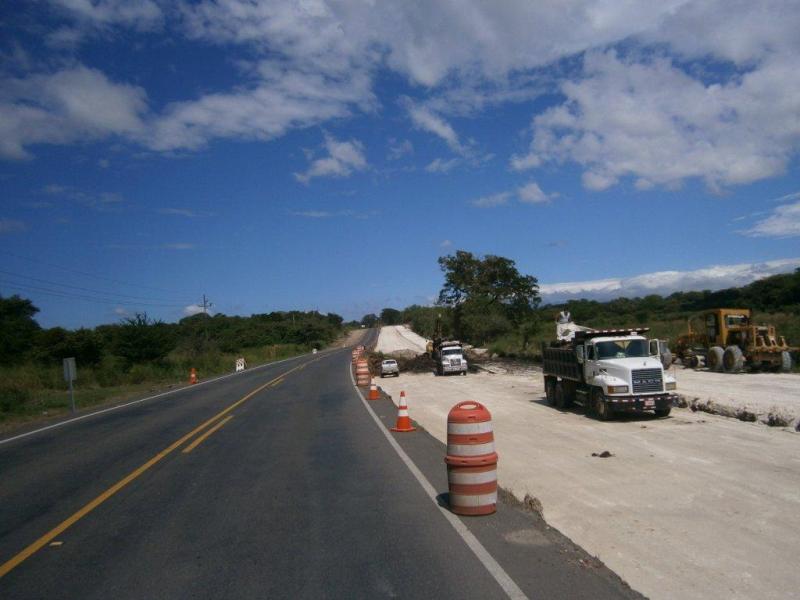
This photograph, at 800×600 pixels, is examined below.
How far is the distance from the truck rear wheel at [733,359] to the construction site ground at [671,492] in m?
10.7

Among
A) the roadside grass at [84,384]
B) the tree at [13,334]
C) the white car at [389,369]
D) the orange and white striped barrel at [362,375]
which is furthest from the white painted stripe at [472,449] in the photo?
the tree at [13,334]

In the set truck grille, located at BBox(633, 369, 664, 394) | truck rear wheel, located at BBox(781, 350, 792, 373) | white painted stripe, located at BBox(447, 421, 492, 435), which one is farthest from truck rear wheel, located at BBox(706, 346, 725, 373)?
white painted stripe, located at BBox(447, 421, 492, 435)

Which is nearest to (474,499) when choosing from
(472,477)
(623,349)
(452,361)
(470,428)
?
(472,477)

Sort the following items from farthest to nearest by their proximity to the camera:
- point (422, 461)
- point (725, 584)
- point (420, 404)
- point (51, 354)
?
point (51, 354) < point (420, 404) < point (422, 461) < point (725, 584)

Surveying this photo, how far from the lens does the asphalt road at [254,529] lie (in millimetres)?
5734

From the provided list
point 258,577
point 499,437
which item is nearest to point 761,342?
point 499,437

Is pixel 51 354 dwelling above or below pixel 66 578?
above

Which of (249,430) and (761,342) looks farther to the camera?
(761,342)

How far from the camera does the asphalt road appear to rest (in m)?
5.73

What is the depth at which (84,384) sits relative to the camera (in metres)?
38.8

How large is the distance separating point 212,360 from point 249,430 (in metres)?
47.2

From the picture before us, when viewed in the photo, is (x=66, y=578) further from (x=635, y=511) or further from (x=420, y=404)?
(x=420, y=404)

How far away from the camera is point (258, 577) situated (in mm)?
5891

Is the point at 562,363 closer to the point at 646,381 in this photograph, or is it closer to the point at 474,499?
the point at 646,381
